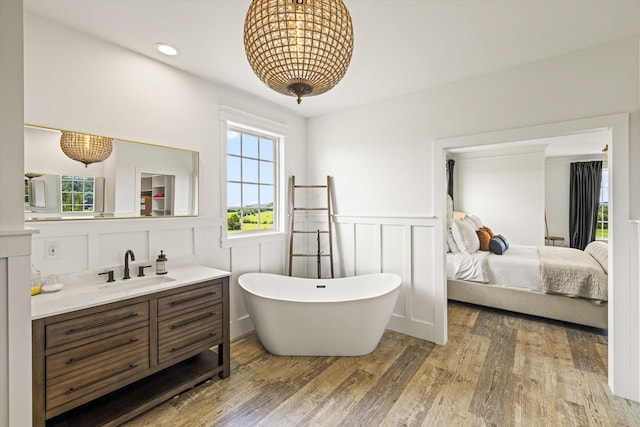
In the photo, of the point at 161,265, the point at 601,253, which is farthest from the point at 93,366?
the point at 601,253

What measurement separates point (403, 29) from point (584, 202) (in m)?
6.63

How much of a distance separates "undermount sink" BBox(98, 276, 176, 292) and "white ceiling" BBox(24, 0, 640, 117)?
1679mm

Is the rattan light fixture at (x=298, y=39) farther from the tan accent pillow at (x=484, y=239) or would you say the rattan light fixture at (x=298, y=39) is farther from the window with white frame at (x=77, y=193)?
the tan accent pillow at (x=484, y=239)

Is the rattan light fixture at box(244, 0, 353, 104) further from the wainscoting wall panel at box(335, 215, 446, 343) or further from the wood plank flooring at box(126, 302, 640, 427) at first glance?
the wainscoting wall panel at box(335, 215, 446, 343)

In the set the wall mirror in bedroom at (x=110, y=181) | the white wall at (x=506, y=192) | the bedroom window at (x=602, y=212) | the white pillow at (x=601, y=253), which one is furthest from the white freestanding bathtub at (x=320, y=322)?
the bedroom window at (x=602, y=212)

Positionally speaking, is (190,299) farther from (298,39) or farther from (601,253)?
(601,253)

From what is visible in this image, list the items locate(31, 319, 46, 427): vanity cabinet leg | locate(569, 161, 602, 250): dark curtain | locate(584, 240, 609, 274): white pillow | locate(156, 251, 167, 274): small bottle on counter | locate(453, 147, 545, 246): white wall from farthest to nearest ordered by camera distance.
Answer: locate(569, 161, 602, 250): dark curtain
locate(453, 147, 545, 246): white wall
locate(584, 240, 609, 274): white pillow
locate(156, 251, 167, 274): small bottle on counter
locate(31, 319, 46, 427): vanity cabinet leg

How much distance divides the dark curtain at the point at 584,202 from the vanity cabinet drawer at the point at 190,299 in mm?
7332

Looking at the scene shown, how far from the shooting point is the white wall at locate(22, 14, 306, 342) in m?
1.80

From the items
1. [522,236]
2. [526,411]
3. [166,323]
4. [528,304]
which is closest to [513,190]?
[522,236]

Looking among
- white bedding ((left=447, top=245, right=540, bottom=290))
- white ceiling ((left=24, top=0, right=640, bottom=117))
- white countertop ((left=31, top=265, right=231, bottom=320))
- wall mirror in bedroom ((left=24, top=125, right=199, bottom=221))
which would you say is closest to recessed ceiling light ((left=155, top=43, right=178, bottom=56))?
white ceiling ((left=24, top=0, right=640, bottom=117))

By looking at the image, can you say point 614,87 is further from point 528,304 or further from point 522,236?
point 522,236

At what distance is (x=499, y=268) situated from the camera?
3531 millimetres

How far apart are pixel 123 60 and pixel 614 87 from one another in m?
3.50
